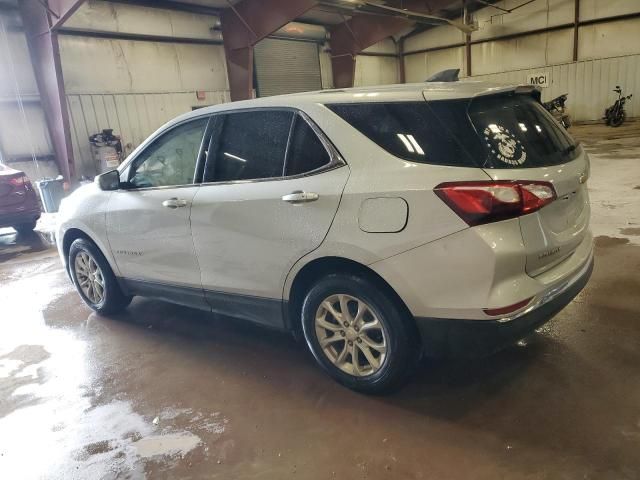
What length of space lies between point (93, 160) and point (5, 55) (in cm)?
247

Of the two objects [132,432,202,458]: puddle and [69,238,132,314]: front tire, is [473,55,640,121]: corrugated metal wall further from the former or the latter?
[132,432,202,458]: puddle

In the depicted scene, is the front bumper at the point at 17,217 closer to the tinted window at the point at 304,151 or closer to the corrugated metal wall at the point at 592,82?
the tinted window at the point at 304,151

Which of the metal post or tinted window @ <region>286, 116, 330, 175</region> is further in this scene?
the metal post

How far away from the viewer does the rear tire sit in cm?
771

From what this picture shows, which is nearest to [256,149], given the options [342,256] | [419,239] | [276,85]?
[342,256]

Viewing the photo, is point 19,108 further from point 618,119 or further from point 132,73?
point 618,119

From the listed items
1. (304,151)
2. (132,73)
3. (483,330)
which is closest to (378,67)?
(132,73)

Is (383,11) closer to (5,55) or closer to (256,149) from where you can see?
(5,55)

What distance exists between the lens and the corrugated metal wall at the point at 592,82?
50.6ft

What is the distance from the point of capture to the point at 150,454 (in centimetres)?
231

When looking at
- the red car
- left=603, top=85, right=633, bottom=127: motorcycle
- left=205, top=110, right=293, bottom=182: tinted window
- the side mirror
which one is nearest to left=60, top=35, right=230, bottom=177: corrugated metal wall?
the red car

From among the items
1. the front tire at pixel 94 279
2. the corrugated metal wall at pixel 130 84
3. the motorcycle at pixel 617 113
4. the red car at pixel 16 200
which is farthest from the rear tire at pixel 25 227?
the motorcycle at pixel 617 113

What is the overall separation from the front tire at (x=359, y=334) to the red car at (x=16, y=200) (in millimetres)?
6606

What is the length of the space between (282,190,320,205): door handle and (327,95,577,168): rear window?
1.35 feet
